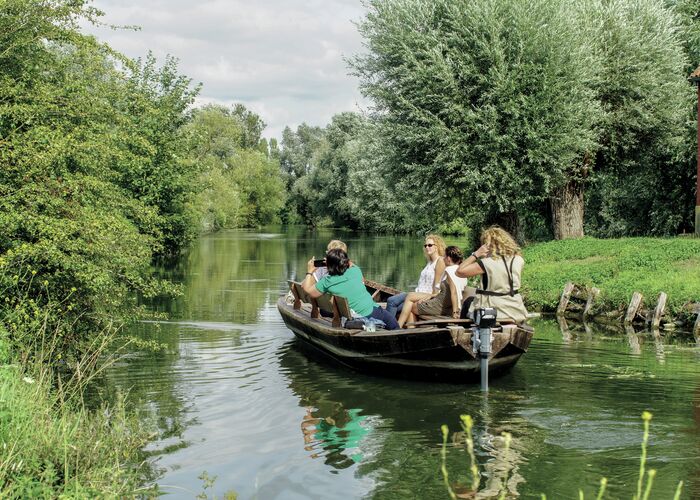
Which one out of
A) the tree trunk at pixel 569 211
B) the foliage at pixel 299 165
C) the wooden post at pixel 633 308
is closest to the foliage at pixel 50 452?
the wooden post at pixel 633 308

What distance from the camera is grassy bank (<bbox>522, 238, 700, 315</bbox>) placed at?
18.1 meters

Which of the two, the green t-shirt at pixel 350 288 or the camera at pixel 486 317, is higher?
the green t-shirt at pixel 350 288

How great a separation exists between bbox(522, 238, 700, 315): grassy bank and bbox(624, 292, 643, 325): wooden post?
25 centimetres

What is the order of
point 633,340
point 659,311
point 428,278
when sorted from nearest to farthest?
point 428,278 → point 633,340 → point 659,311

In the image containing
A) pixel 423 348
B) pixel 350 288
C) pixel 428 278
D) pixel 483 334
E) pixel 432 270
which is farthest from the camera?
pixel 428 278

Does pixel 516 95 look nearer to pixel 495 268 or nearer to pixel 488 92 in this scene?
pixel 488 92

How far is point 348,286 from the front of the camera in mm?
11906

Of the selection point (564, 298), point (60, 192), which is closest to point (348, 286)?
point (60, 192)

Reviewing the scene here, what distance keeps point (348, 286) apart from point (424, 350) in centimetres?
164

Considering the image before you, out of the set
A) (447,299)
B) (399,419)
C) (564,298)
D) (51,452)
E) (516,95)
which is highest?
(516,95)

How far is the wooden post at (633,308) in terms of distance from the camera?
17875mm

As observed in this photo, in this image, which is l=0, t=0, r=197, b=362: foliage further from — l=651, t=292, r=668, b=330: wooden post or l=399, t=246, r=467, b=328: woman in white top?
l=651, t=292, r=668, b=330: wooden post

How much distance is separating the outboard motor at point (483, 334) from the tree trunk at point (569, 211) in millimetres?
19539

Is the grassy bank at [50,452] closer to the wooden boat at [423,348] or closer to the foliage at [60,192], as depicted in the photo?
the foliage at [60,192]
